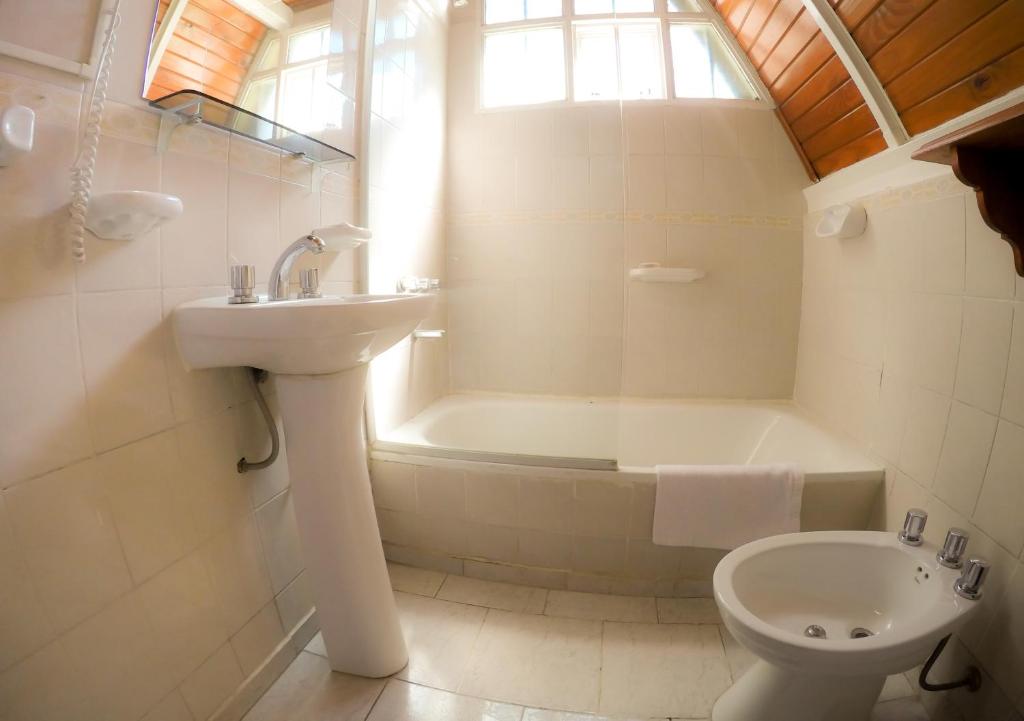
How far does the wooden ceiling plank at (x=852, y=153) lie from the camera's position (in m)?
1.46

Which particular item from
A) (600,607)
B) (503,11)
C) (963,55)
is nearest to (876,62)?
(963,55)

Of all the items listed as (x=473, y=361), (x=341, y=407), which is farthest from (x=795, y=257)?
(x=341, y=407)

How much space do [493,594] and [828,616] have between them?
36.9 inches

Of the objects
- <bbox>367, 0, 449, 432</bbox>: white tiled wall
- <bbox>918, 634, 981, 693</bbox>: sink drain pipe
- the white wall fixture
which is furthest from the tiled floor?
the white wall fixture

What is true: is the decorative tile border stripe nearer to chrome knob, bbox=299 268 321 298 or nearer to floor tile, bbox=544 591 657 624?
chrome knob, bbox=299 268 321 298

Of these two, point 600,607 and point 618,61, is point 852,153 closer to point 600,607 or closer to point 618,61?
point 618,61

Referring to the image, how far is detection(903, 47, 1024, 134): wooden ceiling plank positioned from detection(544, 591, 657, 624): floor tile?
1643mm

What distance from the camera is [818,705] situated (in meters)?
0.87

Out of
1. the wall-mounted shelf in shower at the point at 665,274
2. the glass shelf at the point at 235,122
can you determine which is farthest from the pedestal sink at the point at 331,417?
the wall-mounted shelf in shower at the point at 665,274

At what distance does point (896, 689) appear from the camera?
43.0 inches

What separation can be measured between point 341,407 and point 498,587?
896 mm

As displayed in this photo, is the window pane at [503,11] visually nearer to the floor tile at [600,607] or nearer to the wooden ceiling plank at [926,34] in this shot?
the wooden ceiling plank at [926,34]

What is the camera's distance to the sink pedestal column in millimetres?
983

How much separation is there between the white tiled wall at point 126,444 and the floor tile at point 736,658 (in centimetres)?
124
